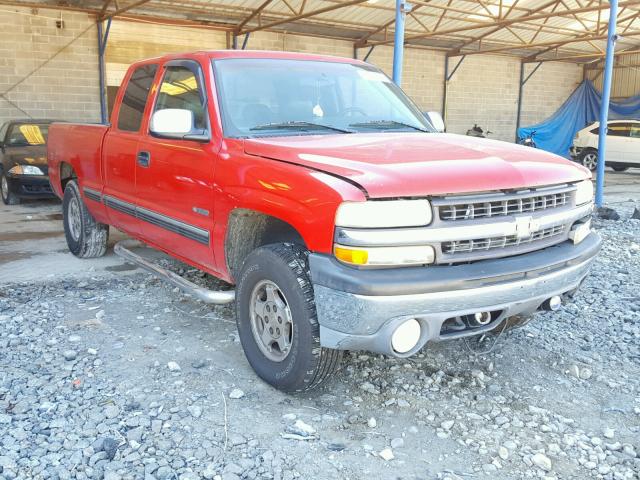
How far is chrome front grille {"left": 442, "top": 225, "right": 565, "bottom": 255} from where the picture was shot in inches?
111

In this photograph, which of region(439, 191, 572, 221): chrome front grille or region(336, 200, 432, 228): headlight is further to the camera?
region(439, 191, 572, 221): chrome front grille

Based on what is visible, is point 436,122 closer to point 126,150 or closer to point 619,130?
point 126,150

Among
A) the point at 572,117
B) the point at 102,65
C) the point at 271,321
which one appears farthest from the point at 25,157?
the point at 572,117

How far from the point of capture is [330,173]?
2861 millimetres

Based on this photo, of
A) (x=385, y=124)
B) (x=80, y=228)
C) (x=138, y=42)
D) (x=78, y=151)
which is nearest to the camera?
(x=385, y=124)

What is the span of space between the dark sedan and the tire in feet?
13.3

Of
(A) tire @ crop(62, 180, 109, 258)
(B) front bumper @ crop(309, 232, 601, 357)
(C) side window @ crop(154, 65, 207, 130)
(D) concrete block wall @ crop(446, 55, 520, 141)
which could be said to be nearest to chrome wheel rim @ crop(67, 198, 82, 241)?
(A) tire @ crop(62, 180, 109, 258)

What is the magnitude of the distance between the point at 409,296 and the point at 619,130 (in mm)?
18794

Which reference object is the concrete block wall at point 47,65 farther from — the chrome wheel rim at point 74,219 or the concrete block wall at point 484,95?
the concrete block wall at point 484,95

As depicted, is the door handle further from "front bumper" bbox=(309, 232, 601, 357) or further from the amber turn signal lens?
the amber turn signal lens

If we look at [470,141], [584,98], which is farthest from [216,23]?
[584,98]

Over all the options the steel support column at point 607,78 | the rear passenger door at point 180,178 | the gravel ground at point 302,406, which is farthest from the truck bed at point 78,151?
the steel support column at point 607,78

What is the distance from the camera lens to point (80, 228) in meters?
6.18

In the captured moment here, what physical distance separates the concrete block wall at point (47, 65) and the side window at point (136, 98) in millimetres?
10670
